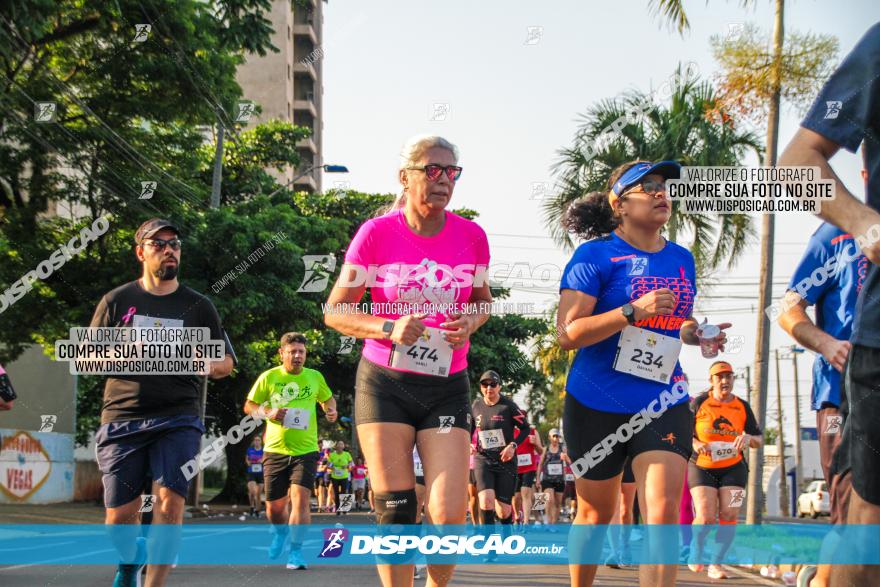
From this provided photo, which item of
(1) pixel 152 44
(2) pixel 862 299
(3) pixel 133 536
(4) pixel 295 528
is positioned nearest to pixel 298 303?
(1) pixel 152 44

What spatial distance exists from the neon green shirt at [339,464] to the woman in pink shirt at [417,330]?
2659cm

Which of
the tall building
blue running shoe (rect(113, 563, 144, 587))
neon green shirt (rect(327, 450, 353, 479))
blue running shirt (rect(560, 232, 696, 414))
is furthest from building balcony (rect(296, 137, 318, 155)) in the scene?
blue running shirt (rect(560, 232, 696, 414))

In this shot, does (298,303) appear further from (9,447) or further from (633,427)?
(633,427)

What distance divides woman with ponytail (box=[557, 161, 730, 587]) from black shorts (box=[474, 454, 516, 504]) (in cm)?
704

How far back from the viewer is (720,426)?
10.7m

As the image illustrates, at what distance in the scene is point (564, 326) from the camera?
575 cm

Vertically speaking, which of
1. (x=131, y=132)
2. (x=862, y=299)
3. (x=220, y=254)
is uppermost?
(x=131, y=132)

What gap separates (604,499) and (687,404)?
0.60 m

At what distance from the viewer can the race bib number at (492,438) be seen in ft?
42.0

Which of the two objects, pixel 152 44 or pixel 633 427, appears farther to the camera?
pixel 152 44

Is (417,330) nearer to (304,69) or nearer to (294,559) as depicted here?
(294,559)

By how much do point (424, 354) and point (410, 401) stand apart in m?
0.22

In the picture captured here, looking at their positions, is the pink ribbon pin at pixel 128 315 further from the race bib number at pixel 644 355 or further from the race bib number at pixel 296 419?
the race bib number at pixel 296 419

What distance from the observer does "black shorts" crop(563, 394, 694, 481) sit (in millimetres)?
5422
